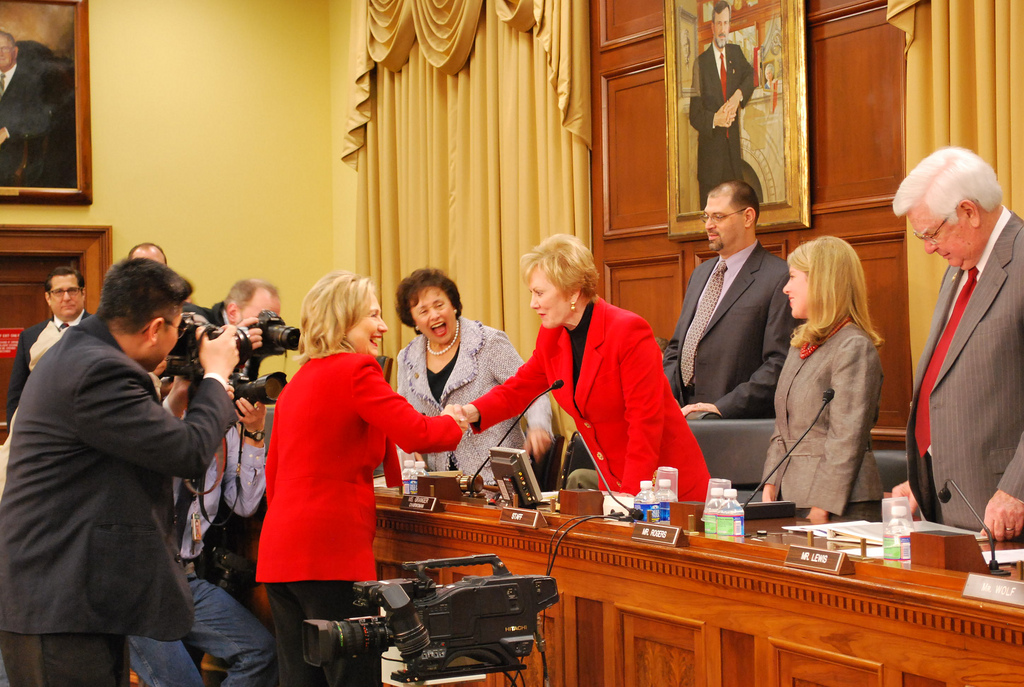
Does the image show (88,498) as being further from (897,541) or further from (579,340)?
(897,541)

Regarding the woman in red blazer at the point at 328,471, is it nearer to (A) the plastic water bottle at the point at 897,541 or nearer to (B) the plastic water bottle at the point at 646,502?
(B) the plastic water bottle at the point at 646,502

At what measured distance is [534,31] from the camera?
5688mm

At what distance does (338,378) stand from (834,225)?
2.56 meters

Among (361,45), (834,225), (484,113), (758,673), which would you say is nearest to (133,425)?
(758,673)

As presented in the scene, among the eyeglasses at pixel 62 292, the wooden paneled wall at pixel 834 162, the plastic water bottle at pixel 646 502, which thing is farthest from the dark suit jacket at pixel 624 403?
the eyeglasses at pixel 62 292

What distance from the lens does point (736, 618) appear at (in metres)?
2.18

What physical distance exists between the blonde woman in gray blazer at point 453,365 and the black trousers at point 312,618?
1228mm

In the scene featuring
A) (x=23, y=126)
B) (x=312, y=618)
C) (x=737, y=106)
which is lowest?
(x=312, y=618)

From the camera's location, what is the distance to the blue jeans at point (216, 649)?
11.5 ft

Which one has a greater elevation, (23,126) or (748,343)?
(23,126)

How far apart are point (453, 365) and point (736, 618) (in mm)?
2020

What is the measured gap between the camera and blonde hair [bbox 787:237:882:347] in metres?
3.17

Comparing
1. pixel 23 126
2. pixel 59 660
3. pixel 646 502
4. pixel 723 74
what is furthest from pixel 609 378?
pixel 23 126

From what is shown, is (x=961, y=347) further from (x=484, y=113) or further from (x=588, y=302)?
(x=484, y=113)
